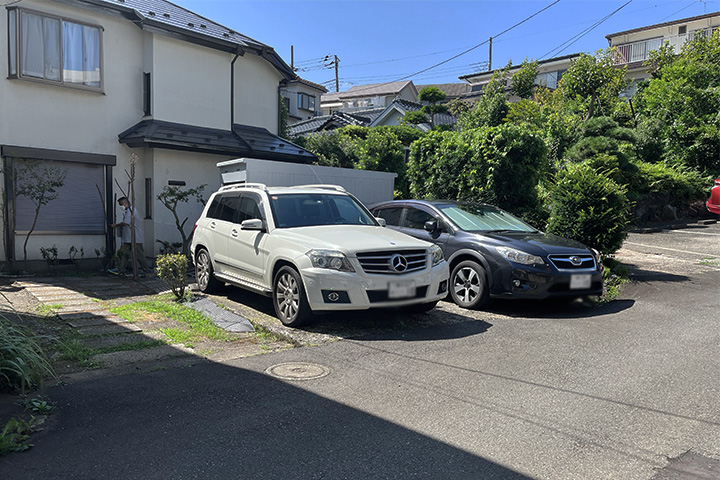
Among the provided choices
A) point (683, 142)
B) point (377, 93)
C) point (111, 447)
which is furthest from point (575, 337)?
point (377, 93)

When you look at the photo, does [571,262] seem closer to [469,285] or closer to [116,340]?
[469,285]

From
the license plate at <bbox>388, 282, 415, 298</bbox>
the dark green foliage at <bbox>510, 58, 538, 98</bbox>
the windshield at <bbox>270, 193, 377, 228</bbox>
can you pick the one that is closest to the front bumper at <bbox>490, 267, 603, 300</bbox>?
the license plate at <bbox>388, 282, 415, 298</bbox>

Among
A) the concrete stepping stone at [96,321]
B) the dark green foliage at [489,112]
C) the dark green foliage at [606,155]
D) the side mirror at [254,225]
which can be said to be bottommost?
the concrete stepping stone at [96,321]

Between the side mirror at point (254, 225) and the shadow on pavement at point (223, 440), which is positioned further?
the side mirror at point (254, 225)

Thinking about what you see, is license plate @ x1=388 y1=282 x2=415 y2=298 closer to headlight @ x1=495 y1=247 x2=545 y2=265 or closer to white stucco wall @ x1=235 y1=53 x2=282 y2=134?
headlight @ x1=495 y1=247 x2=545 y2=265

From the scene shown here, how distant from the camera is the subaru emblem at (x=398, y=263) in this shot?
20.0 feet

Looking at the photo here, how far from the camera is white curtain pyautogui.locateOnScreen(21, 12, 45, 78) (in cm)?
1005

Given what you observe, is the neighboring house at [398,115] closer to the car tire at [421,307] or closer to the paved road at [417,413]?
the car tire at [421,307]

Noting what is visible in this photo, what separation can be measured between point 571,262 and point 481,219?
1.67 metres

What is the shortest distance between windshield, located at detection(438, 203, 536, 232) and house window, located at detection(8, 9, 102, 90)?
800 centimetres

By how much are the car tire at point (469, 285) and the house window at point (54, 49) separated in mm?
8584

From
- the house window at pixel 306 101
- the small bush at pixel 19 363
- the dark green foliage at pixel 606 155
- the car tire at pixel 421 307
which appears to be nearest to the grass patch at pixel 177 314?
the small bush at pixel 19 363

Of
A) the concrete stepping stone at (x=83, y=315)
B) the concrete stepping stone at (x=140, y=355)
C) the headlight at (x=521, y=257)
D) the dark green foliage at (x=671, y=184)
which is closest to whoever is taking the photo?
the concrete stepping stone at (x=140, y=355)

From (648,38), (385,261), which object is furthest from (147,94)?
(648,38)
